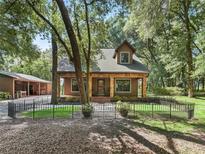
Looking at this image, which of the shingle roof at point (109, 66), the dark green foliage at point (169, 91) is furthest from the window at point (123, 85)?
the dark green foliage at point (169, 91)

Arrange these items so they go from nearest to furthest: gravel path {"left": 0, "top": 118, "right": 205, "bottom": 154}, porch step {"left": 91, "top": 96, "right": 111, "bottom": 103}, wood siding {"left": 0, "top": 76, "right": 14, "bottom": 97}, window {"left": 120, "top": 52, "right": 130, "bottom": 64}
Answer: gravel path {"left": 0, "top": 118, "right": 205, "bottom": 154}
porch step {"left": 91, "top": 96, "right": 111, "bottom": 103}
window {"left": 120, "top": 52, "right": 130, "bottom": 64}
wood siding {"left": 0, "top": 76, "right": 14, "bottom": 97}

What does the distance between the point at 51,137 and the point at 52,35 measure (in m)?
9.68

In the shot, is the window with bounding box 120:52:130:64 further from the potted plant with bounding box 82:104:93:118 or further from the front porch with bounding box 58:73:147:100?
the potted plant with bounding box 82:104:93:118

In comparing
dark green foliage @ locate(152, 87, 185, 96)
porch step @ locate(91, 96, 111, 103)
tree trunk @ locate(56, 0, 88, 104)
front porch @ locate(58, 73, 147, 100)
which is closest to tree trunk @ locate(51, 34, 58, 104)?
front porch @ locate(58, 73, 147, 100)

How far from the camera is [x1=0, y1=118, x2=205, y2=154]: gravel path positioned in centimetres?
797

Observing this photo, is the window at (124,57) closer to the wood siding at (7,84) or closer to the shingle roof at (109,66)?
the shingle roof at (109,66)

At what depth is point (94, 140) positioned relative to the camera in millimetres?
8711

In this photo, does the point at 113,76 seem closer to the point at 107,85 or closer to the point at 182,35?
the point at 107,85

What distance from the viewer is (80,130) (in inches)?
391

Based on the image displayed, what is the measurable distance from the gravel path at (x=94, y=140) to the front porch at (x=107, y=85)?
1628cm

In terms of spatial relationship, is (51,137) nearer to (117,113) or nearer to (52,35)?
(117,113)

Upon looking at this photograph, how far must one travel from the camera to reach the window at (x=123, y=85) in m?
28.8

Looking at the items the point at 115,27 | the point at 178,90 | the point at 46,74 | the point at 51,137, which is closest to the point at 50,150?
the point at 51,137

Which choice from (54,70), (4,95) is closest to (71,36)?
(54,70)
